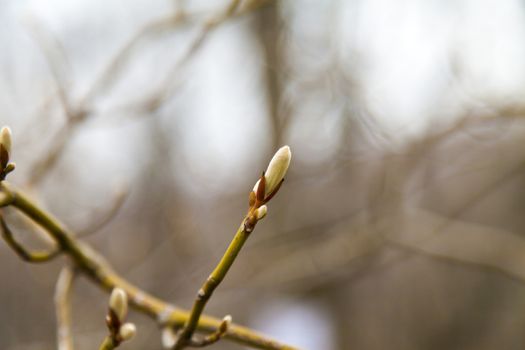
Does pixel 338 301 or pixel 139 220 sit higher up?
pixel 139 220

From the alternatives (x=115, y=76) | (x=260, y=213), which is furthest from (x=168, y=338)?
(x=115, y=76)

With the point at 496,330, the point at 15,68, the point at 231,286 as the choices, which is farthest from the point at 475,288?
the point at 15,68

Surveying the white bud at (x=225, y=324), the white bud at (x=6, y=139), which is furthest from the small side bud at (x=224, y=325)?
the white bud at (x=6, y=139)

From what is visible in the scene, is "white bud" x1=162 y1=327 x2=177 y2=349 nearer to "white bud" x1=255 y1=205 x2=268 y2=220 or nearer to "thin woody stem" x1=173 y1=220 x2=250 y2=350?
"thin woody stem" x1=173 y1=220 x2=250 y2=350

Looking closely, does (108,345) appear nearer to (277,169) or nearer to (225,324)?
(225,324)

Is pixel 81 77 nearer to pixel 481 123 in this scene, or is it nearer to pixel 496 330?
pixel 481 123
